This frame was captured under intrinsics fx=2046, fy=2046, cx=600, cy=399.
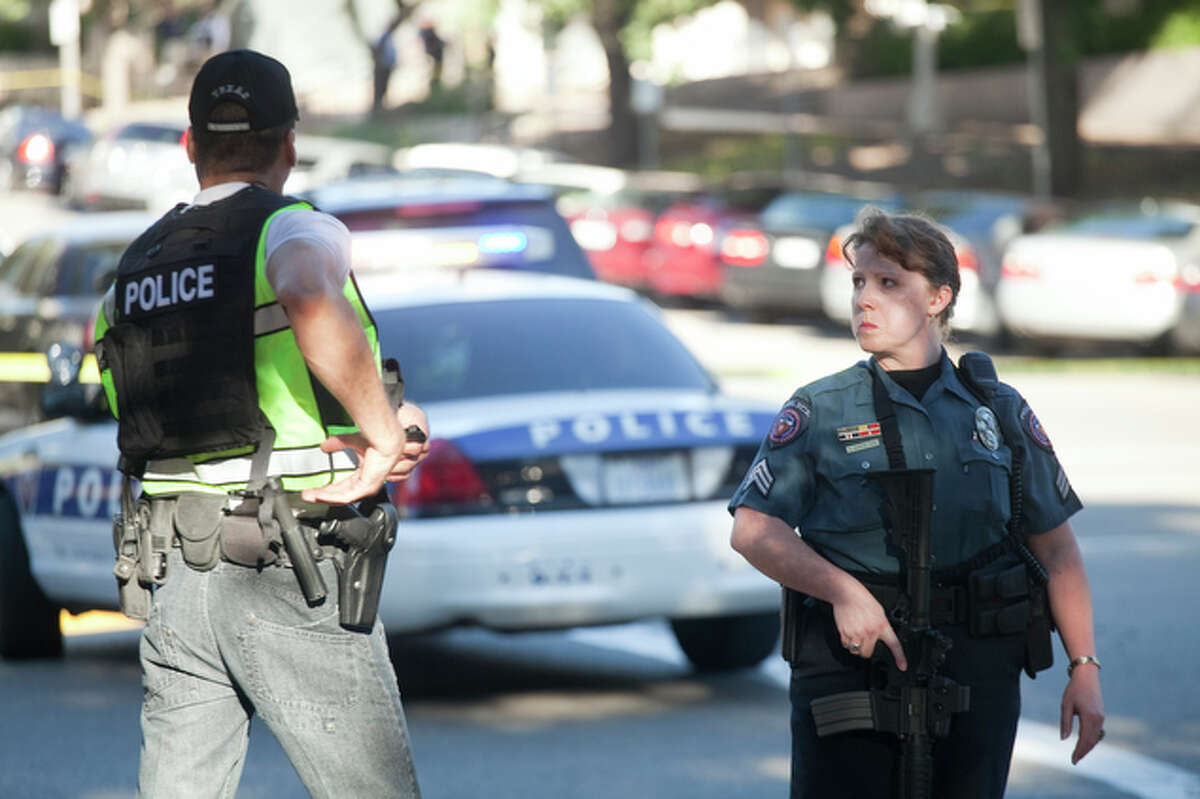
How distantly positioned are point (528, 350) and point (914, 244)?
398 cm

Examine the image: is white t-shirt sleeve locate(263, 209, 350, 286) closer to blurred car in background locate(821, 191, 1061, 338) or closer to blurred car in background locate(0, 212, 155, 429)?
blurred car in background locate(0, 212, 155, 429)

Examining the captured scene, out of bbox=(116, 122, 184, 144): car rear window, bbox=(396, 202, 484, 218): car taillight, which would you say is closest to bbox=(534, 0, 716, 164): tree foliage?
bbox=(116, 122, 184, 144): car rear window

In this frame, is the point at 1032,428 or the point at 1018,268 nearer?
the point at 1032,428

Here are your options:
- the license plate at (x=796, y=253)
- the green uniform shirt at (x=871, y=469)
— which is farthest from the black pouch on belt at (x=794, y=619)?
the license plate at (x=796, y=253)

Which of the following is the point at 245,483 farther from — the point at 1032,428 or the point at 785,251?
→ the point at 785,251

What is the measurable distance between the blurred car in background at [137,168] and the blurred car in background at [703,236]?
6.81m

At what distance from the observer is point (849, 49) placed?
47250mm

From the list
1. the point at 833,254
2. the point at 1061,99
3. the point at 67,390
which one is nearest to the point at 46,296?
the point at 67,390

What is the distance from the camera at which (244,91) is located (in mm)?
3770

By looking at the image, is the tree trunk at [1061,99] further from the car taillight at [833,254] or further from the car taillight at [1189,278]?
the car taillight at [1189,278]

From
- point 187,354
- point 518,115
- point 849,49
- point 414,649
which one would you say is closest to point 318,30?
point 414,649

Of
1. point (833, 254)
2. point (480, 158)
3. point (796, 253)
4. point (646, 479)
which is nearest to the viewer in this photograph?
point (646, 479)

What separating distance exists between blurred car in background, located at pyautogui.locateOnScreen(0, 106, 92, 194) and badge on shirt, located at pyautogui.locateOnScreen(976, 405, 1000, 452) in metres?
35.8

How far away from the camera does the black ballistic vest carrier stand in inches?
146
